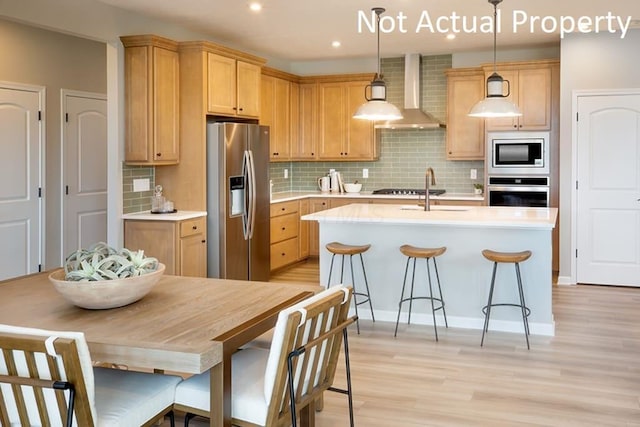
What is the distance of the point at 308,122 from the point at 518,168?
2810 millimetres

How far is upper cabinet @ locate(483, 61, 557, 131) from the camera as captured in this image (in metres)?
7.06

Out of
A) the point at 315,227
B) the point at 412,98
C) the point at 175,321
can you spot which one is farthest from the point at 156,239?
the point at 412,98

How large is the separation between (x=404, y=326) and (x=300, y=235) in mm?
3155

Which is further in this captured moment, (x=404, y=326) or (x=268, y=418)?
(x=404, y=326)

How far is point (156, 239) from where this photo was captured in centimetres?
545

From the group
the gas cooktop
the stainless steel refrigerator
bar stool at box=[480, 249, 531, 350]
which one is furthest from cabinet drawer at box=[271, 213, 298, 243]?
bar stool at box=[480, 249, 531, 350]

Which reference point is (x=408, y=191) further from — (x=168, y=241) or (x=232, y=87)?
(x=168, y=241)

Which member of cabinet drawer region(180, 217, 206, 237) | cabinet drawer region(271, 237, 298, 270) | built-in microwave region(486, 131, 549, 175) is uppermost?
built-in microwave region(486, 131, 549, 175)

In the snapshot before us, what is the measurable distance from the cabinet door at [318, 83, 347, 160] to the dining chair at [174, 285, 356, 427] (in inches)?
228

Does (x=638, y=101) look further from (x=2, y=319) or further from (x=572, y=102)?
(x=2, y=319)

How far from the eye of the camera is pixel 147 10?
18.2 ft

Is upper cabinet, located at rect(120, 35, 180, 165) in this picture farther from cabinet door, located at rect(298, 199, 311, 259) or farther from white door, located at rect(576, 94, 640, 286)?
white door, located at rect(576, 94, 640, 286)

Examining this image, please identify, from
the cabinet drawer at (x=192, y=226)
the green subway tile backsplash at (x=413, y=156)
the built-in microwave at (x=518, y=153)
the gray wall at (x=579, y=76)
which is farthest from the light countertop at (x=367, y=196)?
the cabinet drawer at (x=192, y=226)

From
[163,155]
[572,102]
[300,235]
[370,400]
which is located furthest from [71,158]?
[572,102]
